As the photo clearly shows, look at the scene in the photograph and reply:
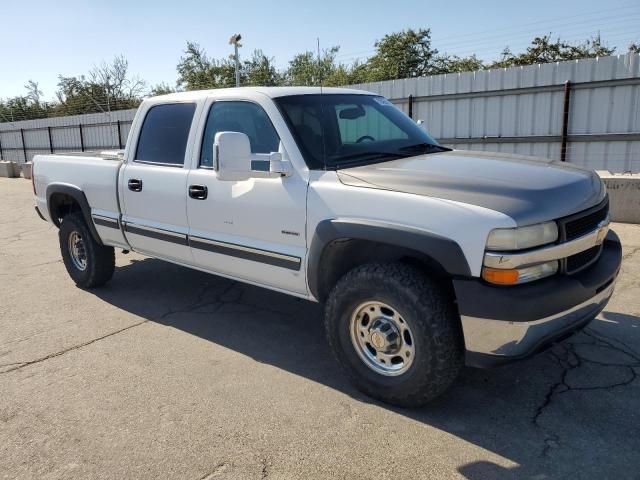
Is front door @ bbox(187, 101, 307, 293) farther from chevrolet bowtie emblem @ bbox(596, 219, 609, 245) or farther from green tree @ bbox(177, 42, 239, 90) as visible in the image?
green tree @ bbox(177, 42, 239, 90)

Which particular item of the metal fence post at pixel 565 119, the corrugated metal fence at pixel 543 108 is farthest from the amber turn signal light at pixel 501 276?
the corrugated metal fence at pixel 543 108

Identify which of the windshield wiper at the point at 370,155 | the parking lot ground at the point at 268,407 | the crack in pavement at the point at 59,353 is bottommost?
the crack in pavement at the point at 59,353

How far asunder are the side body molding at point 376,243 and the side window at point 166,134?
167cm

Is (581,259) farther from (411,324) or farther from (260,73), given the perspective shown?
(260,73)

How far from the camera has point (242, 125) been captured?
4.05m

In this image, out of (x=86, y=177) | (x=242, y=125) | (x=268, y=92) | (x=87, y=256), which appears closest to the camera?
(x=268, y=92)

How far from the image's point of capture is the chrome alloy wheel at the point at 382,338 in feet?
10.2

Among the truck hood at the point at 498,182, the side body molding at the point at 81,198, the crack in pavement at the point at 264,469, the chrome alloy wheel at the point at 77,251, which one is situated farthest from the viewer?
the chrome alloy wheel at the point at 77,251

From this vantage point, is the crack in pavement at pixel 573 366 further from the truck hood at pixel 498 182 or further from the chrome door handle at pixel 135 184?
the chrome door handle at pixel 135 184

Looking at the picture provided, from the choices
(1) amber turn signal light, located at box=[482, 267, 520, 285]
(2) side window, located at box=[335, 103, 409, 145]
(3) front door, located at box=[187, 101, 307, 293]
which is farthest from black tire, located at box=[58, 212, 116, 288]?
(1) amber turn signal light, located at box=[482, 267, 520, 285]

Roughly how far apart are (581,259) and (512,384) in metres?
0.95

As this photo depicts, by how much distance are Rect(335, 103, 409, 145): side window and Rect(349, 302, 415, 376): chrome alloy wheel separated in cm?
128

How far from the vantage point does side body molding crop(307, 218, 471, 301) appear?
9.11 feet

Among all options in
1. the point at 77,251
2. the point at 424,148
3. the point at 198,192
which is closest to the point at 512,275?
the point at 424,148
